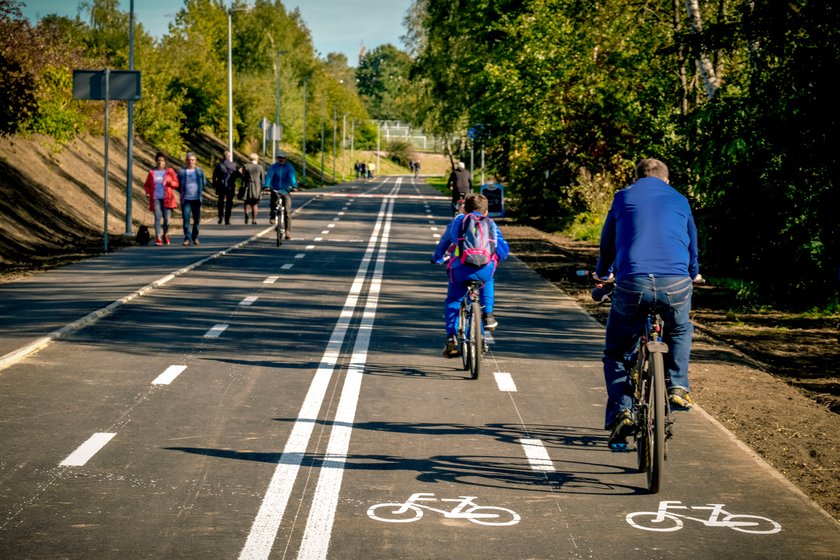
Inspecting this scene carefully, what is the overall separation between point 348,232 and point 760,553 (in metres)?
27.5

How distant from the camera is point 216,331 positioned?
13.9 meters

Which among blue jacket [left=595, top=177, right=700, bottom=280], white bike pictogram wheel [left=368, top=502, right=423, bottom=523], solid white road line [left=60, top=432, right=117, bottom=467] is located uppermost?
blue jacket [left=595, top=177, right=700, bottom=280]

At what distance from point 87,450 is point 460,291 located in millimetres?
4798

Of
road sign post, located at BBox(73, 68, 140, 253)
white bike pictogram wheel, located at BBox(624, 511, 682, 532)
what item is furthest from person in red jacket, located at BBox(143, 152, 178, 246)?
white bike pictogram wheel, located at BBox(624, 511, 682, 532)

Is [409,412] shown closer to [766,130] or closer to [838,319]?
[766,130]

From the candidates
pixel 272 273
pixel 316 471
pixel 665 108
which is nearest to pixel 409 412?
pixel 316 471

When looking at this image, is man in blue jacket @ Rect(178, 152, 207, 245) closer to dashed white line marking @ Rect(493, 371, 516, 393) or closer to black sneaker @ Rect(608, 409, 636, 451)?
dashed white line marking @ Rect(493, 371, 516, 393)

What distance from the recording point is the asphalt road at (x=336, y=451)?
6043 millimetres

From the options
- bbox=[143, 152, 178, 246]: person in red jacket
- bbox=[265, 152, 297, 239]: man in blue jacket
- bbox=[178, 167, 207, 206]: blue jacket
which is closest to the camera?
bbox=[178, 167, 207, 206]: blue jacket

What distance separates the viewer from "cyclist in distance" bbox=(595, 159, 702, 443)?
7.38 m

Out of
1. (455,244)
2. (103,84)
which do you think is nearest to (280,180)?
(103,84)

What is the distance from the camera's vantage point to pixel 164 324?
14.4 metres

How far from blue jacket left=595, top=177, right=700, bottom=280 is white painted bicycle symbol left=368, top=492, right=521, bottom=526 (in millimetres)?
1792

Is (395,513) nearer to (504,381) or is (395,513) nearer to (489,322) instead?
(504,381)
